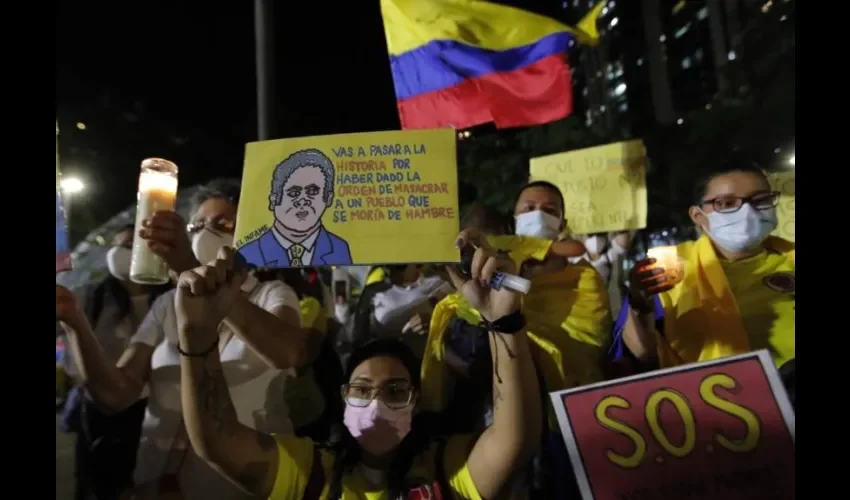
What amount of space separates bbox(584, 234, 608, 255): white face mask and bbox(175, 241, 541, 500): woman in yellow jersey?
0.78 m

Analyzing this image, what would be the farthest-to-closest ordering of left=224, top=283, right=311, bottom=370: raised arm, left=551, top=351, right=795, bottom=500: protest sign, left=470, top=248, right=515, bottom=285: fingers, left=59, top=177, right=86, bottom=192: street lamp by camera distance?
left=59, top=177, right=86, bottom=192: street lamp → left=224, top=283, right=311, bottom=370: raised arm → left=551, top=351, right=795, bottom=500: protest sign → left=470, top=248, right=515, bottom=285: fingers

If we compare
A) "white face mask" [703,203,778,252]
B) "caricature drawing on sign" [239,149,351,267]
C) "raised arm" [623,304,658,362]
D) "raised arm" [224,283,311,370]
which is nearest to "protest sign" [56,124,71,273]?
"raised arm" [224,283,311,370]

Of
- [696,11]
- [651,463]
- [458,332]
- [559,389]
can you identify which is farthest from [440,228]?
[696,11]

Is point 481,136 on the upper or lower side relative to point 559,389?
upper

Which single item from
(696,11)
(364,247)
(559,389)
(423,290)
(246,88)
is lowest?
(559,389)

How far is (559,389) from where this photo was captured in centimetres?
153

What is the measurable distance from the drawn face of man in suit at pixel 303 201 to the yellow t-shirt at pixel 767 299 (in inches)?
42.3

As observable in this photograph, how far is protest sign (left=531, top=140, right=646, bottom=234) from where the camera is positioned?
5.86ft

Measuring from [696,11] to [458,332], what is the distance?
21.3 ft

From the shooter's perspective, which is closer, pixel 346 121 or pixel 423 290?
pixel 423 290

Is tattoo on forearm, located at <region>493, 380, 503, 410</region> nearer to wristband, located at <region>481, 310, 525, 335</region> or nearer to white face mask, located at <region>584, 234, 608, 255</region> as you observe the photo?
wristband, located at <region>481, 310, 525, 335</region>

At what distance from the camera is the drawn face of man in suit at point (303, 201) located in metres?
1.42

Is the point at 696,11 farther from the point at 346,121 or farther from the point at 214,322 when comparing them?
the point at 214,322

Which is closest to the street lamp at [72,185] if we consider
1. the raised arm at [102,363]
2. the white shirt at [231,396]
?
the raised arm at [102,363]
